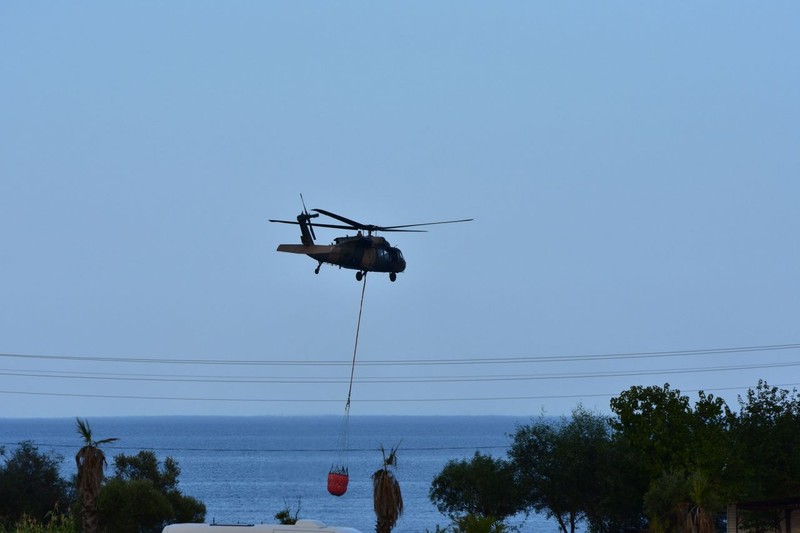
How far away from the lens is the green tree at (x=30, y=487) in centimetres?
6756

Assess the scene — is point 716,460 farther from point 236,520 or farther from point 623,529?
point 236,520

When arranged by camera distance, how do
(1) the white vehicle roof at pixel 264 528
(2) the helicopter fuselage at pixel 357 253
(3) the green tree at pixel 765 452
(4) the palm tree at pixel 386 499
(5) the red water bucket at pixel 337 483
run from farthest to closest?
(3) the green tree at pixel 765 452
(4) the palm tree at pixel 386 499
(2) the helicopter fuselage at pixel 357 253
(5) the red water bucket at pixel 337 483
(1) the white vehicle roof at pixel 264 528

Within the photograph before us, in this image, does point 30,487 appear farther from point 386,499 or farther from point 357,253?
point 357,253

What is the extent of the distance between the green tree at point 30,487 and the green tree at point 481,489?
903 inches

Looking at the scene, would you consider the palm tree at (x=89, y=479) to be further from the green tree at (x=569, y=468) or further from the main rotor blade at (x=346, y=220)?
the green tree at (x=569, y=468)

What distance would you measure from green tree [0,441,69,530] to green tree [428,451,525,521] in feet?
75.2

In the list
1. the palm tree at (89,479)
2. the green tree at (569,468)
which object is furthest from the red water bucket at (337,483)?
the green tree at (569,468)

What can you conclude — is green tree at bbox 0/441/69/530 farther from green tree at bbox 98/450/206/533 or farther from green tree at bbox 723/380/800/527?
green tree at bbox 723/380/800/527

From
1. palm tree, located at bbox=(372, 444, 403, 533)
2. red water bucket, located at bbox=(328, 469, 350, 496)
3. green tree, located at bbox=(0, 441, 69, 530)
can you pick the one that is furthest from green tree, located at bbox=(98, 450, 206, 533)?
red water bucket, located at bbox=(328, 469, 350, 496)

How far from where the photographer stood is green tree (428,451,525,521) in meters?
70.2

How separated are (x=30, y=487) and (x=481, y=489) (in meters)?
27.2

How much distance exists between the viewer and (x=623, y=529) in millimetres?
67312

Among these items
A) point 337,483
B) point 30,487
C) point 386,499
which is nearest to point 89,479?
point 337,483

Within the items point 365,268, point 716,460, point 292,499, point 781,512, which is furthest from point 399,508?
point 292,499
